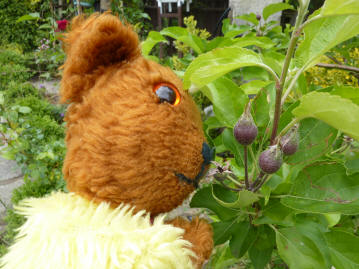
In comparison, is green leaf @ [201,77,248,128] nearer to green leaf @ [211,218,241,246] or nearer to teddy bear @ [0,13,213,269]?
teddy bear @ [0,13,213,269]

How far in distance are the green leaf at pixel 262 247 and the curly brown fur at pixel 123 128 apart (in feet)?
0.32

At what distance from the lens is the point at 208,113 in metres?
1.85

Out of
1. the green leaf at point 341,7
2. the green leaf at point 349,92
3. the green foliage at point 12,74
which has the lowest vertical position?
the green foliage at point 12,74

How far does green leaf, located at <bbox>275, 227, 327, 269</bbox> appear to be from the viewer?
0.48m

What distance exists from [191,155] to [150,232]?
0.15 meters

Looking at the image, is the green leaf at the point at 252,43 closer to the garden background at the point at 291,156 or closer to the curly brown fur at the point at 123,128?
the garden background at the point at 291,156

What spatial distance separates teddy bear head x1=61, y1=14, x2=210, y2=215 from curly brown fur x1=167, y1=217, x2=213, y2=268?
6cm

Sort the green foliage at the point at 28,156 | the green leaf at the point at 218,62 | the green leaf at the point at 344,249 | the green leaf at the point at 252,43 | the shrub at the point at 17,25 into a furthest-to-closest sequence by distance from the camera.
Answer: the shrub at the point at 17,25 < the green foliage at the point at 28,156 < the green leaf at the point at 252,43 < the green leaf at the point at 344,249 < the green leaf at the point at 218,62

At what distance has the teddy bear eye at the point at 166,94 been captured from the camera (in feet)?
1.71

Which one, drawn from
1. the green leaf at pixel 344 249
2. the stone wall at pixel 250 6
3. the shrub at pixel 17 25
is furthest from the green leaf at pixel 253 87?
the shrub at pixel 17 25

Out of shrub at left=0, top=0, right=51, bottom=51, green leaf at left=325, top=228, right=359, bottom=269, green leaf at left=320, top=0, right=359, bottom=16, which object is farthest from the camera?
shrub at left=0, top=0, right=51, bottom=51

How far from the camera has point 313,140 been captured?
0.47 metres

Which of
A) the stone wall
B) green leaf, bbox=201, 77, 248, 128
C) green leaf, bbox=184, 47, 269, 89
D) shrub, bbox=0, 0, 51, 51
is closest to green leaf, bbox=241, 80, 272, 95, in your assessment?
green leaf, bbox=201, 77, 248, 128

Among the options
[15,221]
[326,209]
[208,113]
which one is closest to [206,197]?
[326,209]
